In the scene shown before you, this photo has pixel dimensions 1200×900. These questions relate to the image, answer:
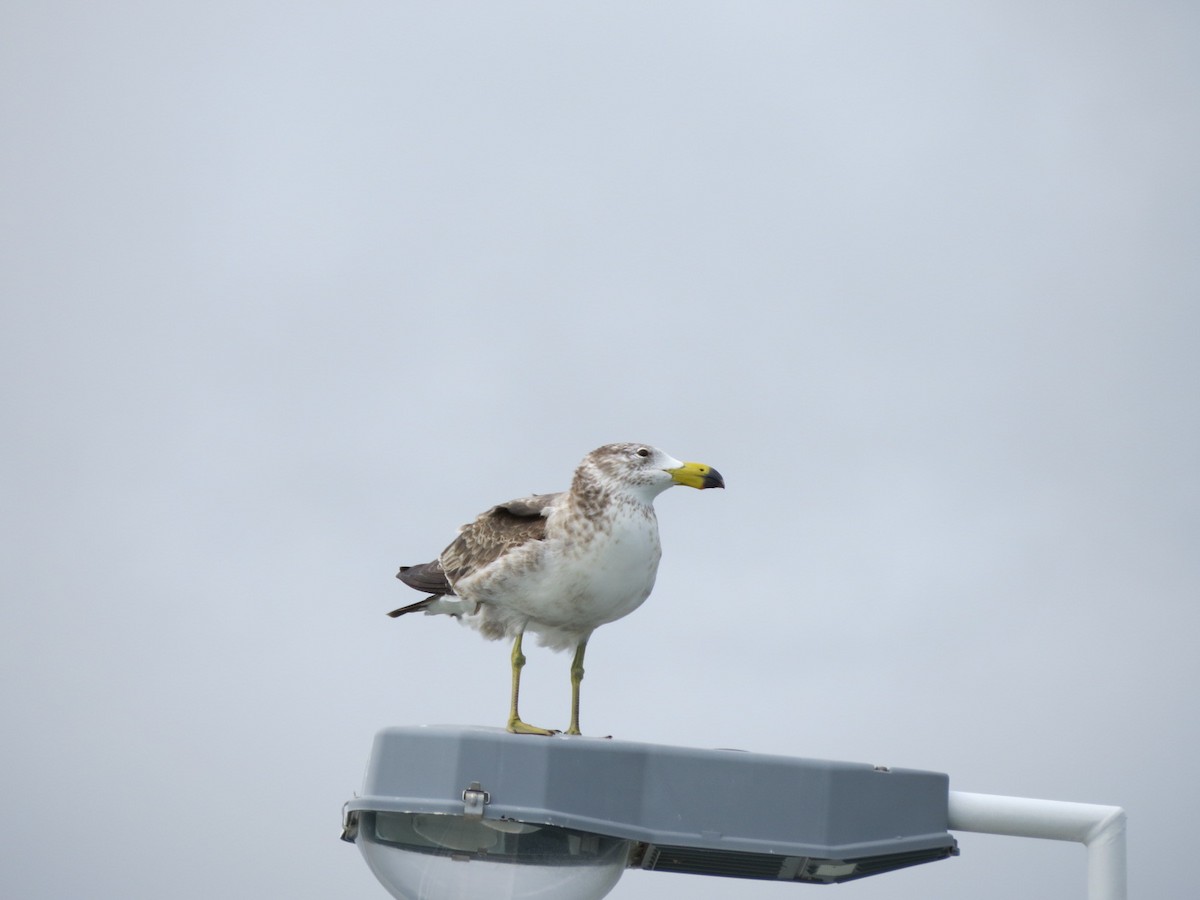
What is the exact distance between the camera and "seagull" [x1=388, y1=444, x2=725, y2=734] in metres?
5.32

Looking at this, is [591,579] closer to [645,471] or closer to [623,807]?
[645,471]

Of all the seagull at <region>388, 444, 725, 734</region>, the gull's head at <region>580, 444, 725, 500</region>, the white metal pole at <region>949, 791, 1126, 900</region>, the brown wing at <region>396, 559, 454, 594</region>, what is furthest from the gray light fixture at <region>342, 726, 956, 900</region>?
the brown wing at <region>396, 559, 454, 594</region>

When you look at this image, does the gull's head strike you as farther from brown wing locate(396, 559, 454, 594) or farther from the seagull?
brown wing locate(396, 559, 454, 594)

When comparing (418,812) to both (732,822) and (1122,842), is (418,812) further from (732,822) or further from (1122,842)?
(1122,842)

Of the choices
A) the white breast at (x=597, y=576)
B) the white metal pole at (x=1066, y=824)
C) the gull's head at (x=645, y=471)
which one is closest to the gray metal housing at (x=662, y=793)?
the white metal pole at (x=1066, y=824)

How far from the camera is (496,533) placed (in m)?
A: 5.79

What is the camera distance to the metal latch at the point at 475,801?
3.02 meters

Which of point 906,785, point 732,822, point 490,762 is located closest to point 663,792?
point 732,822

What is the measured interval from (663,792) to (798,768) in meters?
0.31

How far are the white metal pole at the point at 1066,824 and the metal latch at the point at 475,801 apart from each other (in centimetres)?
117

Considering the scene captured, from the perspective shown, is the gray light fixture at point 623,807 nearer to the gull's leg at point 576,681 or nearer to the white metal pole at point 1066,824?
the white metal pole at point 1066,824

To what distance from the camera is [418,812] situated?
312cm

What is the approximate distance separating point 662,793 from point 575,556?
229cm

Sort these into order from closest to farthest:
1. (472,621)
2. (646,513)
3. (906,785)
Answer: (906,785) → (646,513) → (472,621)
